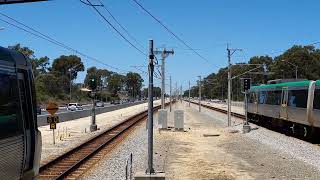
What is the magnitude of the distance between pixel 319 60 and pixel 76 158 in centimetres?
10760

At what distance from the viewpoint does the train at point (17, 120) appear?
9.26 m

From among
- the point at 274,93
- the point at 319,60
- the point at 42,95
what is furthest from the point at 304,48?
the point at 274,93

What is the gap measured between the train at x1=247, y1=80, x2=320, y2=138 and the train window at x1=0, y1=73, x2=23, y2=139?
773 inches

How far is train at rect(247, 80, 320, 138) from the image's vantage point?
92.7 feet

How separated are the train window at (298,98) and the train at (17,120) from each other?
20629 mm

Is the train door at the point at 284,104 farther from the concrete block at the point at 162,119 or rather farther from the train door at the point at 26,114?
the train door at the point at 26,114

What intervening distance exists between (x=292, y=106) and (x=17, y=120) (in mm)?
24498

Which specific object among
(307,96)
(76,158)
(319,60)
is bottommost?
(76,158)

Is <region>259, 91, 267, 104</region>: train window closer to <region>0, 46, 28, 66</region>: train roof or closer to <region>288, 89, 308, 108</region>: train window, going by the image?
<region>288, 89, 308, 108</region>: train window

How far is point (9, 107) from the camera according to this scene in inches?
378

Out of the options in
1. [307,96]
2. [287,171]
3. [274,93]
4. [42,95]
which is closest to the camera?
[287,171]

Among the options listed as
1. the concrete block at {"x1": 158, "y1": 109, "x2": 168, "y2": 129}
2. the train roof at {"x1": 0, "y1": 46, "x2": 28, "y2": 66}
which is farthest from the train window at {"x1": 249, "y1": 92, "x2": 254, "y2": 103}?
the train roof at {"x1": 0, "y1": 46, "x2": 28, "y2": 66}

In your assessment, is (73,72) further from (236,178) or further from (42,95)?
(236,178)

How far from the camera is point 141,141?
102ft
